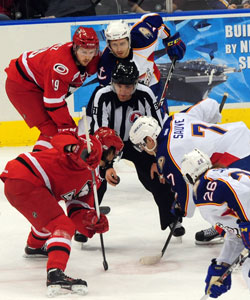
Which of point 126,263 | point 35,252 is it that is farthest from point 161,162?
point 35,252

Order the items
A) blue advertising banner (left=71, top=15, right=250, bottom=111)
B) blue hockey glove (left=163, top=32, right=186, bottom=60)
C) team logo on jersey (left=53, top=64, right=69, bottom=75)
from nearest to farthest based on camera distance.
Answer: team logo on jersey (left=53, top=64, right=69, bottom=75) → blue hockey glove (left=163, top=32, right=186, bottom=60) → blue advertising banner (left=71, top=15, right=250, bottom=111)

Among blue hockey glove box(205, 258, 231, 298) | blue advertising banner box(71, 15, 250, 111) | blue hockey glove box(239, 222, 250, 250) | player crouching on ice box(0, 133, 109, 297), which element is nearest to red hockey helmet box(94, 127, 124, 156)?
player crouching on ice box(0, 133, 109, 297)

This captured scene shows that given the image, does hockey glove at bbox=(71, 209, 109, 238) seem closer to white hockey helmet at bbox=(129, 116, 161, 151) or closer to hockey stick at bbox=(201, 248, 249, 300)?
white hockey helmet at bbox=(129, 116, 161, 151)

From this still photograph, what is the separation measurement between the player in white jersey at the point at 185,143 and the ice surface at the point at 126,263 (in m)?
0.36

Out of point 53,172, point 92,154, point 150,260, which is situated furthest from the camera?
point 150,260

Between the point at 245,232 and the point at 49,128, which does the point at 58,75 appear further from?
the point at 245,232

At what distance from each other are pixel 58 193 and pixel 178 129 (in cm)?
66

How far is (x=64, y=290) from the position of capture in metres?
3.60

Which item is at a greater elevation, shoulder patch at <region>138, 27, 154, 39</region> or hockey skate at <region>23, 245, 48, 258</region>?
shoulder patch at <region>138, 27, 154, 39</region>

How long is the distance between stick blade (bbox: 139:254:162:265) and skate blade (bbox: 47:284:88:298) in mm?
504

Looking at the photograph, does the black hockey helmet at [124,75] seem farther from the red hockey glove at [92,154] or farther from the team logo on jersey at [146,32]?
A: the team logo on jersey at [146,32]

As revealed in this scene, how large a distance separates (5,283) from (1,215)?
1222 millimetres

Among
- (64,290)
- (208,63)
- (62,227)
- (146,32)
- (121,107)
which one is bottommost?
(208,63)

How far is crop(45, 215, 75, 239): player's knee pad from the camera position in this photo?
363 centimetres
